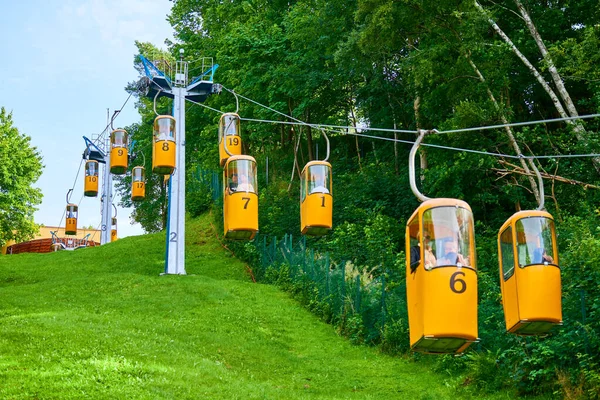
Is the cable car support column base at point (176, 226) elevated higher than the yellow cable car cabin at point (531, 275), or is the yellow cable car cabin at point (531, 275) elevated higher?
the cable car support column base at point (176, 226)

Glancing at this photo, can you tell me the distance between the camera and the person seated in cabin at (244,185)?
60.3ft

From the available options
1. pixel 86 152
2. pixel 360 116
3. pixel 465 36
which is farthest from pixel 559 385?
pixel 86 152

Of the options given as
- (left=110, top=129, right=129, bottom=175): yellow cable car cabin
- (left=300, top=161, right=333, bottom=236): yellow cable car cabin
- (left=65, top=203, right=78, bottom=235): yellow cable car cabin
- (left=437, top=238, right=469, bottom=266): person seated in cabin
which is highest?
(left=110, top=129, right=129, bottom=175): yellow cable car cabin

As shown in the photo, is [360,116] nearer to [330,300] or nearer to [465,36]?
[465,36]

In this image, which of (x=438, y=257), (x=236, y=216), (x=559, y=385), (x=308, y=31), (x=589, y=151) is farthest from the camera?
(x=308, y=31)

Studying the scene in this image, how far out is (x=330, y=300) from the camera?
2589cm

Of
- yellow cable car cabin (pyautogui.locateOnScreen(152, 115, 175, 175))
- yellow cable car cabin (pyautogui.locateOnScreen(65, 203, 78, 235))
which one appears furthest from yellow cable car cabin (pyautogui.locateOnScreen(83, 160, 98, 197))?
yellow cable car cabin (pyautogui.locateOnScreen(152, 115, 175, 175))

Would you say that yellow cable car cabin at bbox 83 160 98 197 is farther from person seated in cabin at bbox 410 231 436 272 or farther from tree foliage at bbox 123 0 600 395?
person seated in cabin at bbox 410 231 436 272

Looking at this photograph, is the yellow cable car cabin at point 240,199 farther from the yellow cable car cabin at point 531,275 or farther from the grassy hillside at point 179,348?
the yellow cable car cabin at point 531,275

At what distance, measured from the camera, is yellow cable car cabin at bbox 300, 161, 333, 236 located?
59.0 feet

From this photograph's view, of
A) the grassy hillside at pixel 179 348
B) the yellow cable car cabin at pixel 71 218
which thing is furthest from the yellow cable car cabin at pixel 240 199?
the yellow cable car cabin at pixel 71 218

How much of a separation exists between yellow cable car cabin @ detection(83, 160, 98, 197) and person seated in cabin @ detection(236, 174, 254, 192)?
27240 mm

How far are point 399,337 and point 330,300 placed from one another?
4.11 meters

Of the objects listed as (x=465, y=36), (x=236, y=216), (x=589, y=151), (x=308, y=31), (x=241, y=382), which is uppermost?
(x=308, y=31)
